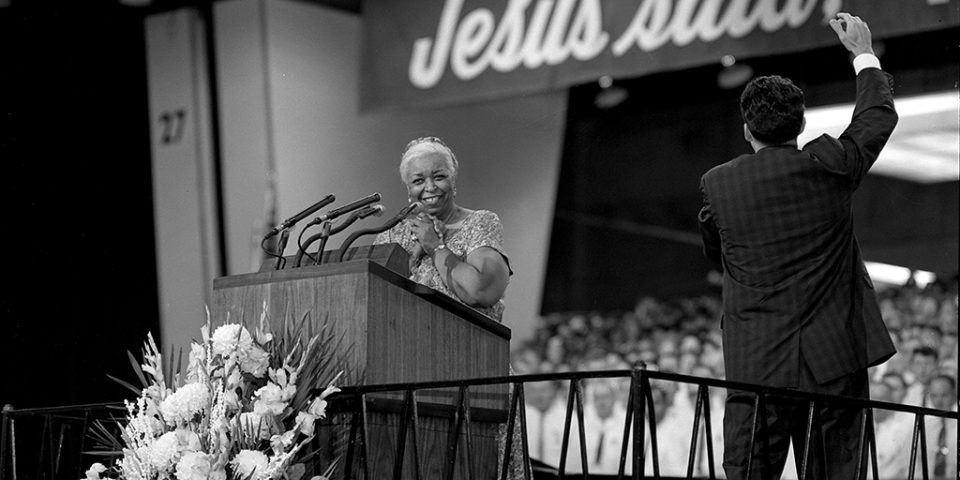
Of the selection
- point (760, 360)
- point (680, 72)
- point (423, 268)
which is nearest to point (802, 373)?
point (760, 360)

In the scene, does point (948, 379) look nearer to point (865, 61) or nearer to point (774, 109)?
point (865, 61)

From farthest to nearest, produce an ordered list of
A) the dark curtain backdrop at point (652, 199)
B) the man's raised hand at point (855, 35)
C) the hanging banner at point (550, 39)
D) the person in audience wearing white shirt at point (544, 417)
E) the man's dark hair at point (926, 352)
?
the dark curtain backdrop at point (652, 199) < the person in audience wearing white shirt at point (544, 417) < the hanging banner at point (550, 39) < the man's dark hair at point (926, 352) < the man's raised hand at point (855, 35)

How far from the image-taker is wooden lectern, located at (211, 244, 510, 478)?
9.68 feet

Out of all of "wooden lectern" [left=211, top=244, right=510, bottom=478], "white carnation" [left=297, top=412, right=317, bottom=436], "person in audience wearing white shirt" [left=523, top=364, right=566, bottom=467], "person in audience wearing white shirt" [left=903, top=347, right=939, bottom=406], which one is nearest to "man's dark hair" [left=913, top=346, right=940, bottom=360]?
"person in audience wearing white shirt" [left=903, top=347, right=939, bottom=406]

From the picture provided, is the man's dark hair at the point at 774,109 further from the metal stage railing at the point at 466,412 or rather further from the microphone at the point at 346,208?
the microphone at the point at 346,208

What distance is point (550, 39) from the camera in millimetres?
7141

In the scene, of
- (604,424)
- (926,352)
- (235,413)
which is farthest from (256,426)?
(604,424)

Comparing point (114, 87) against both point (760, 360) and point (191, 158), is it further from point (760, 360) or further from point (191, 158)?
point (760, 360)

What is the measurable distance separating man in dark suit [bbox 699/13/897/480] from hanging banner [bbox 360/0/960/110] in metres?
3.20

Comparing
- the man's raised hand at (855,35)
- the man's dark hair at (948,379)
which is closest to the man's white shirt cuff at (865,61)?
the man's raised hand at (855,35)

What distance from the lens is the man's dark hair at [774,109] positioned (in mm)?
3031

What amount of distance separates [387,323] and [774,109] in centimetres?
102

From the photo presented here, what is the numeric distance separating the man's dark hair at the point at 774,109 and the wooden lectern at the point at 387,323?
83 centimetres

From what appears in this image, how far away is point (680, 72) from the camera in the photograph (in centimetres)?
898
